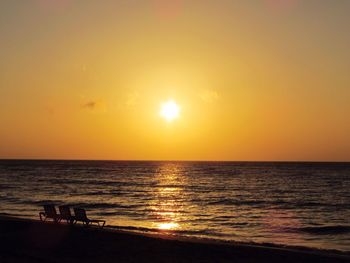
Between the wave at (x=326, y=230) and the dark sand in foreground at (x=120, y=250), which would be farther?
the wave at (x=326, y=230)

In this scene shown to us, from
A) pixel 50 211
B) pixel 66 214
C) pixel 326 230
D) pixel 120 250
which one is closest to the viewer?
pixel 120 250

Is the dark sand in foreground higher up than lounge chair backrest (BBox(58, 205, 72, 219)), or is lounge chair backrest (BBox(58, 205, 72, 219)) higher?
lounge chair backrest (BBox(58, 205, 72, 219))

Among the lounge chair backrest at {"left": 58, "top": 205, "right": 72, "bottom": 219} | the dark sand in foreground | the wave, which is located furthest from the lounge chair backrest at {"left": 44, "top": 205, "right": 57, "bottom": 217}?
the wave

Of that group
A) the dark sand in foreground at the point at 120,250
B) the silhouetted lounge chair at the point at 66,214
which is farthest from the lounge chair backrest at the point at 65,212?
the dark sand in foreground at the point at 120,250

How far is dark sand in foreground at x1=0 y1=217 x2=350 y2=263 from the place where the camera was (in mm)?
12609

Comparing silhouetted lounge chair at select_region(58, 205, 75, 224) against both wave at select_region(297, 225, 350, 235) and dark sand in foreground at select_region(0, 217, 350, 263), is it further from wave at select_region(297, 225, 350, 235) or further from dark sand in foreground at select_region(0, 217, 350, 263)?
wave at select_region(297, 225, 350, 235)

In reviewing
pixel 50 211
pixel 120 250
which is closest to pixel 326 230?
pixel 50 211

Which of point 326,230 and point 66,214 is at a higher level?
point 66,214

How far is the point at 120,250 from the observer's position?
13844 mm

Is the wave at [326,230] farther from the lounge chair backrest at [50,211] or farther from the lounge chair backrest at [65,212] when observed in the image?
the lounge chair backrest at [50,211]

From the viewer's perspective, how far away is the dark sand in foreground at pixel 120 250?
12609 millimetres

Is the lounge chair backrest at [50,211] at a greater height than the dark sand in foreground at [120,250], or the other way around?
the lounge chair backrest at [50,211]

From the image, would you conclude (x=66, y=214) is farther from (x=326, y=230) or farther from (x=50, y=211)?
(x=326, y=230)

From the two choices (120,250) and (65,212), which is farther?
(65,212)
